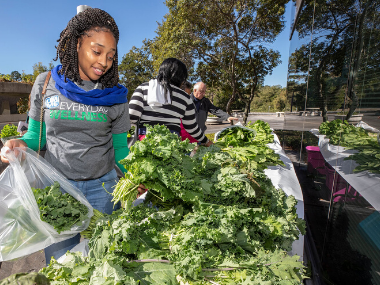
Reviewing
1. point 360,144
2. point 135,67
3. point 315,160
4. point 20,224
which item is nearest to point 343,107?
point 360,144

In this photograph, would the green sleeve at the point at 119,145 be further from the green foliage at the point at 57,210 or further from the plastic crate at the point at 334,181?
the plastic crate at the point at 334,181

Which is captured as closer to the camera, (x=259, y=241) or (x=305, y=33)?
(x=259, y=241)

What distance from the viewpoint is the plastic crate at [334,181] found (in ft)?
7.65

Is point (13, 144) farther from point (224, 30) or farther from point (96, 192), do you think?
point (224, 30)

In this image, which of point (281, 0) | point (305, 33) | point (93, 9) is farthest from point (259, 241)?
point (281, 0)

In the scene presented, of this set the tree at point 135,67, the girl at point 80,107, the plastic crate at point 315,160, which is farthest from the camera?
the tree at point 135,67

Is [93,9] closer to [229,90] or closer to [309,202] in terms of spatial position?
[309,202]

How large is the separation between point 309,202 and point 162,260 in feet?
11.9

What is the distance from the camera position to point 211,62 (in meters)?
16.9

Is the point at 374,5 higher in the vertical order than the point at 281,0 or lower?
lower

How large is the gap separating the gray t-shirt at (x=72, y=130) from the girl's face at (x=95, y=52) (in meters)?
0.18

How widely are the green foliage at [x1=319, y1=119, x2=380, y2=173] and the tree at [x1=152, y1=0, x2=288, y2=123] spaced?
498 inches

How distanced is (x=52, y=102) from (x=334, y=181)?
2819 mm

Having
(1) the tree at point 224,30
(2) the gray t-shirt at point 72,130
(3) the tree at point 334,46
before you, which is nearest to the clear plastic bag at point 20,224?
(2) the gray t-shirt at point 72,130
